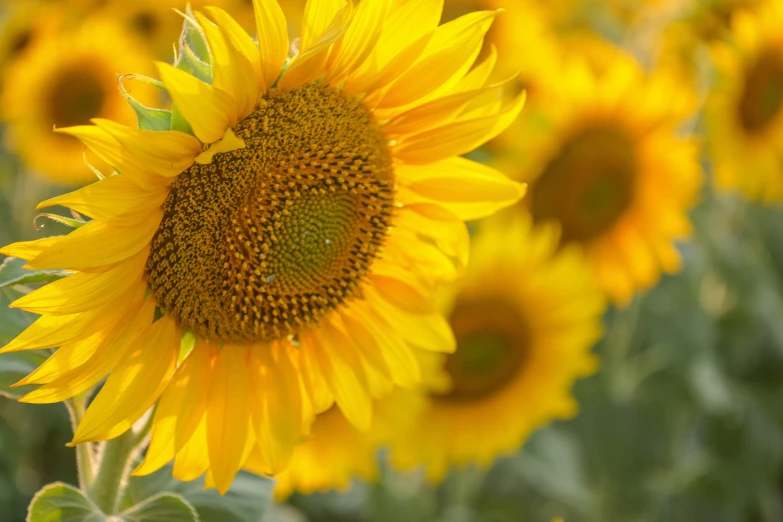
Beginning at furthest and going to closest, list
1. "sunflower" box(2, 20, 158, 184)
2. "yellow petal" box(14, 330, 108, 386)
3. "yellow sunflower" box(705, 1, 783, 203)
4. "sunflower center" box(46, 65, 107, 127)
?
1. "sunflower center" box(46, 65, 107, 127)
2. "sunflower" box(2, 20, 158, 184)
3. "yellow sunflower" box(705, 1, 783, 203)
4. "yellow petal" box(14, 330, 108, 386)

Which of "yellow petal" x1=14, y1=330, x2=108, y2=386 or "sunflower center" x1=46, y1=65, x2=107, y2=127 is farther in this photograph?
"sunflower center" x1=46, y1=65, x2=107, y2=127

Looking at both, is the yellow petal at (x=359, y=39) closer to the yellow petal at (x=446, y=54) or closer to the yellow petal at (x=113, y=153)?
the yellow petal at (x=446, y=54)

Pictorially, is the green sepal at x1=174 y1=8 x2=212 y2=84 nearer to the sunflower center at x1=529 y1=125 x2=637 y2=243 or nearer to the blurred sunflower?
the sunflower center at x1=529 y1=125 x2=637 y2=243

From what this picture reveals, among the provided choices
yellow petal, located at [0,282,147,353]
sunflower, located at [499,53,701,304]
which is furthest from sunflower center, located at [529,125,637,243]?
yellow petal, located at [0,282,147,353]

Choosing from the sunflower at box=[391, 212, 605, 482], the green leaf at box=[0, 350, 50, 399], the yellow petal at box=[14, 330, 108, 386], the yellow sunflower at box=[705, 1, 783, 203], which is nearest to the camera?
the yellow petal at box=[14, 330, 108, 386]

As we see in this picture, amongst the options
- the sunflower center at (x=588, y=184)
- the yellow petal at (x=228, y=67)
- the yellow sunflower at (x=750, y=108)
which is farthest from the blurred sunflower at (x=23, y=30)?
the yellow petal at (x=228, y=67)

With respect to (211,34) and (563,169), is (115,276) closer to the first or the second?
(211,34)

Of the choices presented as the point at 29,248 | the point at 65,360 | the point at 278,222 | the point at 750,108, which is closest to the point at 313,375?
the point at 278,222
